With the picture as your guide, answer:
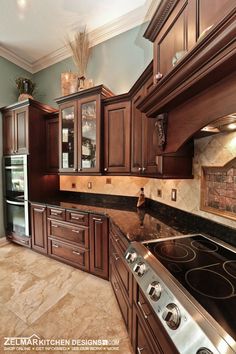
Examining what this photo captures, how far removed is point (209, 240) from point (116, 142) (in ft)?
4.88

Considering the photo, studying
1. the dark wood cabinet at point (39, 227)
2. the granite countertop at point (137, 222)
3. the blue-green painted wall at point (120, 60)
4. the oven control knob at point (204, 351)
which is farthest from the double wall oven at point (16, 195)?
the oven control knob at point (204, 351)

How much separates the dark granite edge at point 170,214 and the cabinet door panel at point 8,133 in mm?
1172

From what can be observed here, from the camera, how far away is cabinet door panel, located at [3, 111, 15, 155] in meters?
2.88

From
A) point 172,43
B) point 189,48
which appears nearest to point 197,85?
point 189,48

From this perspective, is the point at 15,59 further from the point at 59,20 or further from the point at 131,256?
the point at 131,256

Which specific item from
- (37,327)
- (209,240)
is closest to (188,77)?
(209,240)

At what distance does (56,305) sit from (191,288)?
1.65m

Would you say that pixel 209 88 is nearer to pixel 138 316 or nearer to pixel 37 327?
pixel 138 316

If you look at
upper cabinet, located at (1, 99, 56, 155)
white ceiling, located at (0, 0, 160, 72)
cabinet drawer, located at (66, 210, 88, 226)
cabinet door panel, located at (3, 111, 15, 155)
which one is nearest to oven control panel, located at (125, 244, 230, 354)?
cabinet drawer, located at (66, 210, 88, 226)

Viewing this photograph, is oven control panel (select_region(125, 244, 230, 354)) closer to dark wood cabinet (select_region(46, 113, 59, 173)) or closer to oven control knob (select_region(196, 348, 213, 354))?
oven control knob (select_region(196, 348, 213, 354))

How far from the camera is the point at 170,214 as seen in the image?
1.81 metres

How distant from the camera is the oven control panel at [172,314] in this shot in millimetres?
516

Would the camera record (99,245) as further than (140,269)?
Yes

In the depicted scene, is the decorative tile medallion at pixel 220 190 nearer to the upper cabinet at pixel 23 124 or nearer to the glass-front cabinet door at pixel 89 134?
the glass-front cabinet door at pixel 89 134
